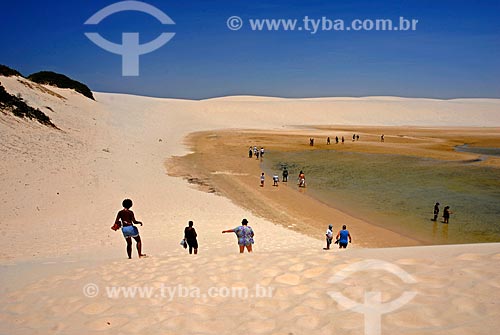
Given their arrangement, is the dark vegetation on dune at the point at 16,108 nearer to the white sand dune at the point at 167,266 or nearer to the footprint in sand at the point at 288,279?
the white sand dune at the point at 167,266

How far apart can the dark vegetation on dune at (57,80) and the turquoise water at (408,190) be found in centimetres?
4361

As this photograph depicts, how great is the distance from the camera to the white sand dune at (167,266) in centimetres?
498

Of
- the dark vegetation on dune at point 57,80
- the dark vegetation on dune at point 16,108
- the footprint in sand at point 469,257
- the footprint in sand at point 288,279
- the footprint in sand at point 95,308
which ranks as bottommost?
the footprint in sand at point 95,308

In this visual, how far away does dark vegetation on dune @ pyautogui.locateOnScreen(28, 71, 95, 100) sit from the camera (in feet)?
214

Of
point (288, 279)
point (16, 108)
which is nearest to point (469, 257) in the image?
point (288, 279)

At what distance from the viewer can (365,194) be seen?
861 inches

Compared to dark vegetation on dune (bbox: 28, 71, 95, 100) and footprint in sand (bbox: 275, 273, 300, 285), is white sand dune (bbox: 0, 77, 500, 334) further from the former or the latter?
dark vegetation on dune (bbox: 28, 71, 95, 100)

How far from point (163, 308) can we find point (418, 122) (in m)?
108

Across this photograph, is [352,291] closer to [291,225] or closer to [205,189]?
[291,225]

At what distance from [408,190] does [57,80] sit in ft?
198

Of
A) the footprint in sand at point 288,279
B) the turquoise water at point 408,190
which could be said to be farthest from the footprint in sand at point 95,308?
the turquoise water at point 408,190

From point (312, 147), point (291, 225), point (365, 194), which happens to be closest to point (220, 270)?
point (291, 225)

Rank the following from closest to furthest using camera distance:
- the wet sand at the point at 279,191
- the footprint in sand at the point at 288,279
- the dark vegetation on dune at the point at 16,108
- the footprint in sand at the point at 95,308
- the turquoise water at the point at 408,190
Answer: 1. the footprint in sand at the point at 95,308
2. the footprint in sand at the point at 288,279
3. the wet sand at the point at 279,191
4. the turquoise water at the point at 408,190
5. the dark vegetation on dune at the point at 16,108

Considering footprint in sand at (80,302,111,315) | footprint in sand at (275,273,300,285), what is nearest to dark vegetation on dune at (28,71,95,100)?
footprint in sand at (80,302,111,315)
